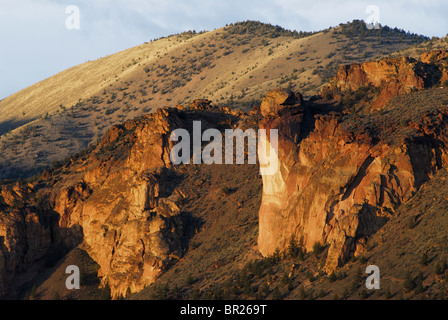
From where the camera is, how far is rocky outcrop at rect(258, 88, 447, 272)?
63250 mm

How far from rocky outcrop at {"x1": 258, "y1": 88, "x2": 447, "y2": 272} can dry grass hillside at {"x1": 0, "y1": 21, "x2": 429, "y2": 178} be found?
161 feet

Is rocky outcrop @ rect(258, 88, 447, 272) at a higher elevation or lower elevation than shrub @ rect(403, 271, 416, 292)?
higher

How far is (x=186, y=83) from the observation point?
176 meters

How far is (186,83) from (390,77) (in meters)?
99.2

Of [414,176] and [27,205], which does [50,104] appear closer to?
[27,205]

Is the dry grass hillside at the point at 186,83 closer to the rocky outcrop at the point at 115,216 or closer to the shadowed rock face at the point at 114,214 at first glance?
the shadowed rock face at the point at 114,214
